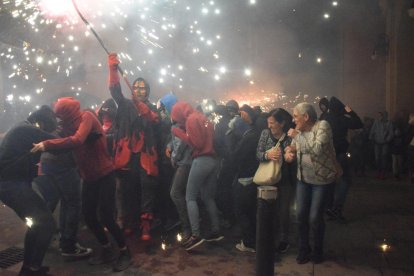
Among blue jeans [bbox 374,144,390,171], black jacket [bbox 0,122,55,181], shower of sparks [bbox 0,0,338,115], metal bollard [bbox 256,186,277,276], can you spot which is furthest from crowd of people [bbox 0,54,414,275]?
blue jeans [bbox 374,144,390,171]

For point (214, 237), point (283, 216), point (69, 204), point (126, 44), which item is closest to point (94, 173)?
point (69, 204)

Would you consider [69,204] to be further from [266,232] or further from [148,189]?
[266,232]

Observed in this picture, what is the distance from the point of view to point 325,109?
5961mm

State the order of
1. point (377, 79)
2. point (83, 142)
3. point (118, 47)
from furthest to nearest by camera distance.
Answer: point (118, 47) → point (377, 79) → point (83, 142)

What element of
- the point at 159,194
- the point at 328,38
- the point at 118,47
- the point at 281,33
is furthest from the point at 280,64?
the point at 159,194

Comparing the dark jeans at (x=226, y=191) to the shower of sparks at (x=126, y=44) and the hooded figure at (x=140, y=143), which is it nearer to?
the hooded figure at (x=140, y=143)

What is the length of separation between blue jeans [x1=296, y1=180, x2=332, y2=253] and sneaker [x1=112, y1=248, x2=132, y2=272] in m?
2.15

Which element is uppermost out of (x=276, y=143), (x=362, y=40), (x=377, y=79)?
A: (x=362, y=40)

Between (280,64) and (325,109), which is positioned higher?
(280,64)

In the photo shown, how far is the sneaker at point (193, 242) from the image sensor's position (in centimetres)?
466

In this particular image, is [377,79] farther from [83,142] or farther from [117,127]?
[83,142]

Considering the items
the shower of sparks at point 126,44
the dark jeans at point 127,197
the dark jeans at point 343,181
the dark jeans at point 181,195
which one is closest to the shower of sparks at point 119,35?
the shower of sparks at point 126,44

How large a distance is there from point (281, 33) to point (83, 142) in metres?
24.4

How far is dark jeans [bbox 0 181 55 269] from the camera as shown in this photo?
3896 mm
